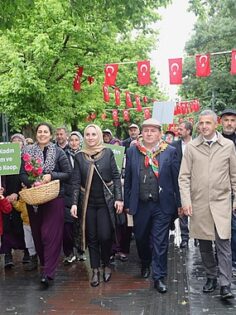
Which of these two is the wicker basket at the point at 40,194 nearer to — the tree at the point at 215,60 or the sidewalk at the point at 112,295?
the sidewalk at the point at 112,295

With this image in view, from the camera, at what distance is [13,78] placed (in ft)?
54.4

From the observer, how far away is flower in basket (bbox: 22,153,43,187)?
5.86 meters

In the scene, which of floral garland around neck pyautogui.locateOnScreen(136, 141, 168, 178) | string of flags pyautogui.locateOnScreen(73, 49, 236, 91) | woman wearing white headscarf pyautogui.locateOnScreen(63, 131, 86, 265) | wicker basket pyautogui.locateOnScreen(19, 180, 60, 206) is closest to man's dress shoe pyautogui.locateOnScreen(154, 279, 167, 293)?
floral garland around neck pyautogui.locateOnScreen(136, 141, 168, 178)

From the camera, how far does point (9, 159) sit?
6086 millimetres

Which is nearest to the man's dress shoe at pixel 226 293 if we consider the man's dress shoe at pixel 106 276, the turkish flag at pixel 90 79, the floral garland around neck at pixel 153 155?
the floral garland around neck at pixel 153 155

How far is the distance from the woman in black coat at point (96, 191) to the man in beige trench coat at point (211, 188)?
3.12 ft

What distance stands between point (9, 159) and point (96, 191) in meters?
1.11

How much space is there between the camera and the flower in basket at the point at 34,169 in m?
5.86

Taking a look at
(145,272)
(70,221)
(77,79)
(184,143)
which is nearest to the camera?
(145,272)

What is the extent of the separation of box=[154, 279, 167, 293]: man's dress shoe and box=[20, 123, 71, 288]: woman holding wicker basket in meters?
1.25

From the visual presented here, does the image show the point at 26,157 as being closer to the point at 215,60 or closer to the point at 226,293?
the point at 226,293

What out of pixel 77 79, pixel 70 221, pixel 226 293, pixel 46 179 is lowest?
pixel 226 293

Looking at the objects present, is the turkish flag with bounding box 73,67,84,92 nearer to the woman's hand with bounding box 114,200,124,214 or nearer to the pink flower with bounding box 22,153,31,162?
the pink flower with bounding box 22,153,31,162

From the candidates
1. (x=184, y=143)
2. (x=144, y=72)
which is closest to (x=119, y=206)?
(x=184, y=143)
